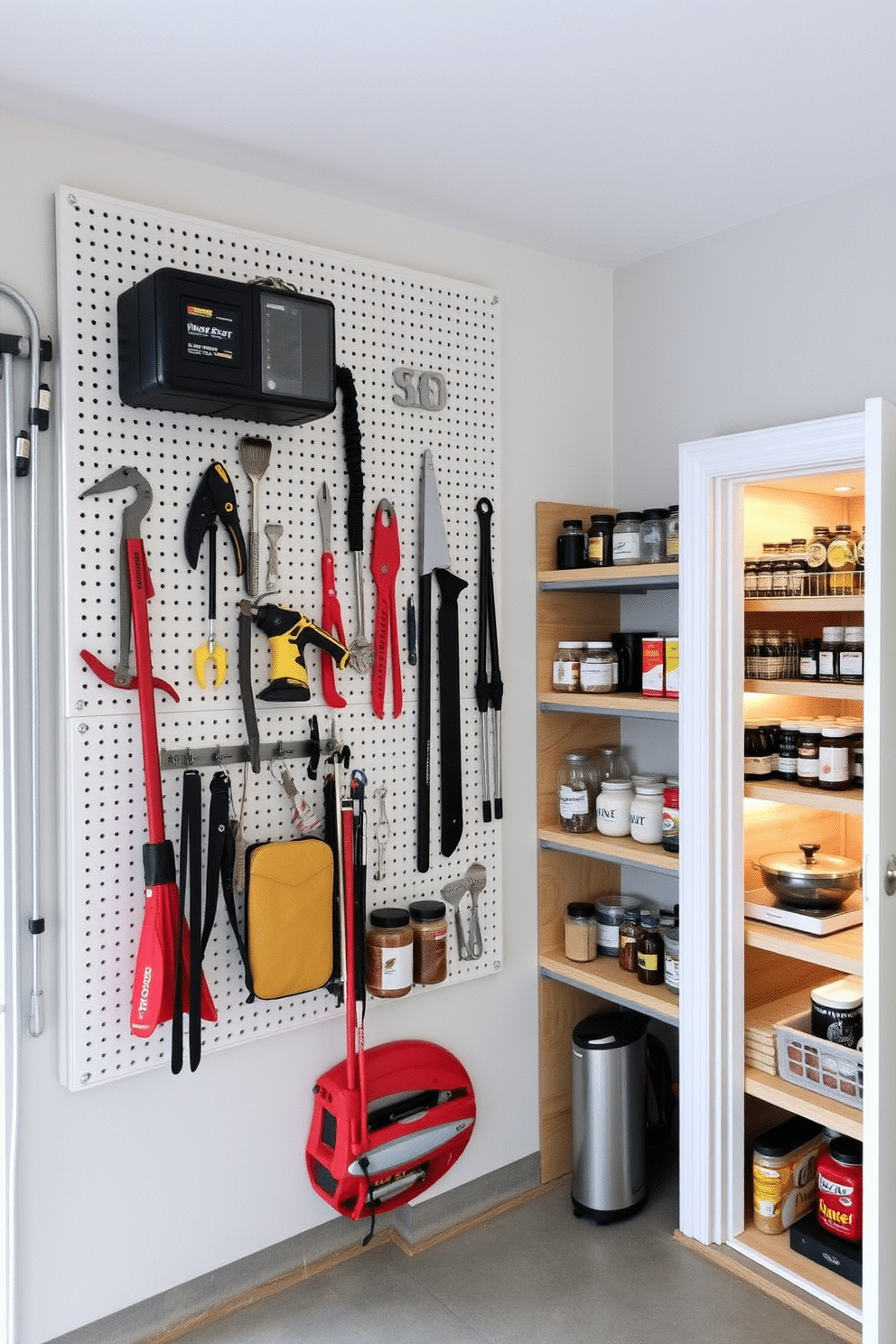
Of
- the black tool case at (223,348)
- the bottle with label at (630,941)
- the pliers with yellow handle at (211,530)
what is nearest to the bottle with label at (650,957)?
the bottle with label at (630,941)

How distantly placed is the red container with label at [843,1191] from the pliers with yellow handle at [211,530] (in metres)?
1.80

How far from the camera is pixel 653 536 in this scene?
8.95 feet

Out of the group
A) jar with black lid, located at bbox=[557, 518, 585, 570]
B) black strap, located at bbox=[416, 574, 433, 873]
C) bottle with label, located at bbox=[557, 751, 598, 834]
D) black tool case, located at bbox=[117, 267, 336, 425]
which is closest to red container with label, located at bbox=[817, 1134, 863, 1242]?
bottle with label, located at bbox=[557, 751, 598, 834]

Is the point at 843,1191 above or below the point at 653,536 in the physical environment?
below

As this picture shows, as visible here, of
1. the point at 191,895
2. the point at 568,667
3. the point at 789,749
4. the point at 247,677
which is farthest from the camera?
the point at 568,667

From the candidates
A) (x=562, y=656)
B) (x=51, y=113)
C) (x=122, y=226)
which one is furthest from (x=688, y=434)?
(x=51, y=113)

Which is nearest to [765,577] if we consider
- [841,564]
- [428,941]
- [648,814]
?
[841,564]

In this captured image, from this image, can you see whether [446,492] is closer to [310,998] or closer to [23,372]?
[23,372]

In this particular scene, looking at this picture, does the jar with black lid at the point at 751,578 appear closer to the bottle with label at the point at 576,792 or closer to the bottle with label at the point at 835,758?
the bottle with label at the point at 835,758

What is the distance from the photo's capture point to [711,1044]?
2.54 meters

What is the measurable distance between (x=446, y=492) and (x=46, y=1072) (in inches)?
62.1

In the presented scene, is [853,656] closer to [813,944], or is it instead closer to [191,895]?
[813,944]

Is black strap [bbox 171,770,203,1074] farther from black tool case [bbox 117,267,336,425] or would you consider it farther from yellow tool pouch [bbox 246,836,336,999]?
black tool case [bbox 117,267,336,425]

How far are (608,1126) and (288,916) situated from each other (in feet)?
3.58
